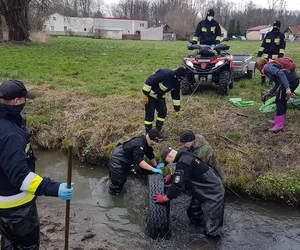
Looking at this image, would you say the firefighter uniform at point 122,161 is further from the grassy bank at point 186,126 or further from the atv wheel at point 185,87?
the atv wheel at point 185,87

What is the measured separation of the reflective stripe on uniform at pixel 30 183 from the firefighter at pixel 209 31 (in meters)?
7.77

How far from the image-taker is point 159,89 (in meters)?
6.67

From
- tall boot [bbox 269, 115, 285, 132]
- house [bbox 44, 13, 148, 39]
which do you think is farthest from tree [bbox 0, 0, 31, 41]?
house [bbox 44, 13, 148, 39]

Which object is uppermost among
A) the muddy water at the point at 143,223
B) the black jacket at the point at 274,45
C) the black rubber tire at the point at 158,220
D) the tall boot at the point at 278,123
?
the black jacket at the point at 274,45

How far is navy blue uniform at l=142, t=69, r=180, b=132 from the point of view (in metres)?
6.57

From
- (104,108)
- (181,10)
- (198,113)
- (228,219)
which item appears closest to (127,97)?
(104,108)

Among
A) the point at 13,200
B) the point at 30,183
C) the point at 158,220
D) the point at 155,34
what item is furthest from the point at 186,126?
the point at 155,34

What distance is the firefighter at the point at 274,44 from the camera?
10332mm

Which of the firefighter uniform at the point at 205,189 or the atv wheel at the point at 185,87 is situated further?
the atv wheel at the point at 185,87

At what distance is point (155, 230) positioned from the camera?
174 inches

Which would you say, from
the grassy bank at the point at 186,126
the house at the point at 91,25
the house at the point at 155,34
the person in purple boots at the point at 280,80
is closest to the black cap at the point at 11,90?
the grassy bank at the point at 186,126

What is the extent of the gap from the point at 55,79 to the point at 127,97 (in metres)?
3.64

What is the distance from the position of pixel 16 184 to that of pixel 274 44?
31.7ft

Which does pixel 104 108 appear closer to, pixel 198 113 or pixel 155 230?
pixel 198 113
